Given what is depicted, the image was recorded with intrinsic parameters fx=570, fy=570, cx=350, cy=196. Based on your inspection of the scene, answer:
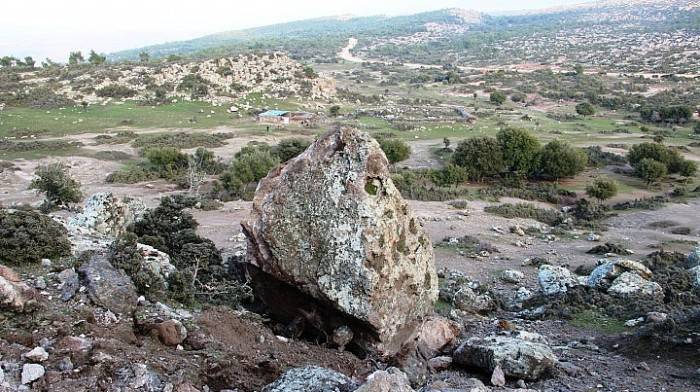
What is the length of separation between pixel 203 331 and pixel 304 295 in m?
1.63

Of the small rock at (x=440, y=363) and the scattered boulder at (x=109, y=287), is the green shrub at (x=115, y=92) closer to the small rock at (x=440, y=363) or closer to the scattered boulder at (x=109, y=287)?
the scattered boulder at (x=109, y=287)

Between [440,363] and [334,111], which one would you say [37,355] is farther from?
[334,111]

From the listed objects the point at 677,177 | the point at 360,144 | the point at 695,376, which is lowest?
the point at 677,177

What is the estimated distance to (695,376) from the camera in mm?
9094

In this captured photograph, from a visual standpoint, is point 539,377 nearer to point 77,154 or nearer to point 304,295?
point 304,295

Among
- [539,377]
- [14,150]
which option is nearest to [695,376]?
[539,377]

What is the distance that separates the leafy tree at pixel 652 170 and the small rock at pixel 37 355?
3628cm

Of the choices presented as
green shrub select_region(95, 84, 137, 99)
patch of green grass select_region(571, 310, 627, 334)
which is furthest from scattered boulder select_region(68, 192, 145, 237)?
green shrub select_region(95, 84, 137, 99)

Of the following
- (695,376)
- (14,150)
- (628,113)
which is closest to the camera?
(695,376)

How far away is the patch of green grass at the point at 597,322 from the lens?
12445 millimetres

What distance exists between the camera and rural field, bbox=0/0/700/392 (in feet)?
23.1

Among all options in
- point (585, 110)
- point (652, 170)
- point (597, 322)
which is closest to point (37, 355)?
point (597, 322)

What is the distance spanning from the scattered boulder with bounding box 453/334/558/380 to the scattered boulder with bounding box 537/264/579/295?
575 centimetres

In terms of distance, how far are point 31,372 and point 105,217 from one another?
375 inches
